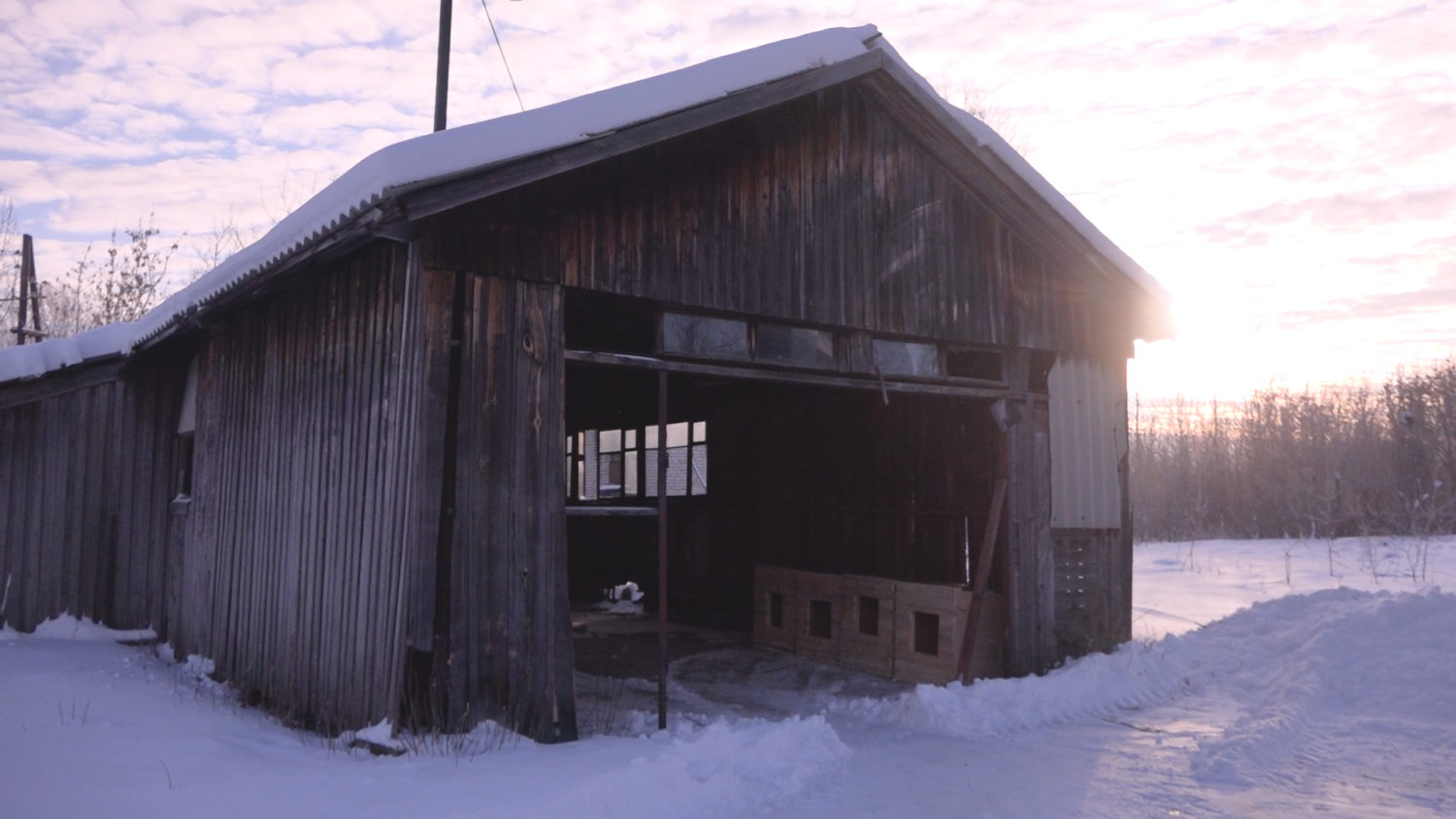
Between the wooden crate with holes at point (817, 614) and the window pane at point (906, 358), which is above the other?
the window pane at point (906, 358)

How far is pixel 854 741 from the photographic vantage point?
8773mm

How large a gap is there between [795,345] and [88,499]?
33.7ft

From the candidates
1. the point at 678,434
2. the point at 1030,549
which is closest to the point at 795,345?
the point at 1030,549

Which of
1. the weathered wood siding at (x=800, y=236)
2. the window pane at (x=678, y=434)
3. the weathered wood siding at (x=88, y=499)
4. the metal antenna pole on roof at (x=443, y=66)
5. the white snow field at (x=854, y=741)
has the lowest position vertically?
the white snow field at (x=854, y=741)

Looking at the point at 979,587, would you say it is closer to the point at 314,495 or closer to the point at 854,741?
the point at 854,741

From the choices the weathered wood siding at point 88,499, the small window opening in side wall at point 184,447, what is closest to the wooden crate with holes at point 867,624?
the small window opening in side wall at point 184,447

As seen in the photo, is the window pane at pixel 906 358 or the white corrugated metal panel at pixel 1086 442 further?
the white corrugated metal panel at pixel 1086 442

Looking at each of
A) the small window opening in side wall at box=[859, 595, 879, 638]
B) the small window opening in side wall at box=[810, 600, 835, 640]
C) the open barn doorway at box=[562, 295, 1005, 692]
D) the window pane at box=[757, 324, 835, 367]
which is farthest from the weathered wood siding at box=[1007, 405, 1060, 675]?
the window pane at box=[757, 324, 835, 367]

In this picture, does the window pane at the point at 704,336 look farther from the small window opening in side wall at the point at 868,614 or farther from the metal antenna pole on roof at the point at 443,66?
the metal antenna pole on roof at the point at 443,66

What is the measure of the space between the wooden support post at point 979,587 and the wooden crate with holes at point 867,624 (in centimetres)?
119

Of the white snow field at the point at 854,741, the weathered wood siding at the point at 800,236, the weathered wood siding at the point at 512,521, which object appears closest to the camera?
the white snow field at the point at 854,741

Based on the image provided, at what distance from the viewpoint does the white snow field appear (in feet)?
19.7

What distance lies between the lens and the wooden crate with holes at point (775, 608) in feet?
45.8

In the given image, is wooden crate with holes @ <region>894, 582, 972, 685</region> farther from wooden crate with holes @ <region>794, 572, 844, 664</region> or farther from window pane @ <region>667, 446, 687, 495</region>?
window pane @ <region>667, 446, 687, 495</region>
